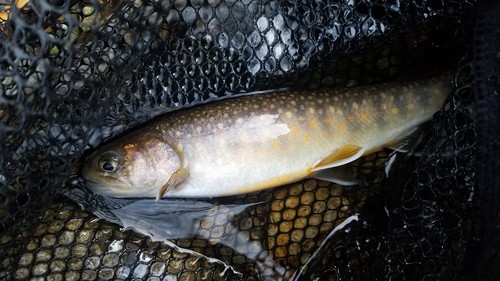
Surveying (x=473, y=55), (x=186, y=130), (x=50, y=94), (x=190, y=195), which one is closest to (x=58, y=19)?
(x=50, y=94)

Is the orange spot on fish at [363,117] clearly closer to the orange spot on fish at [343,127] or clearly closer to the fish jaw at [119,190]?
the orange spot on fish at [343,127]

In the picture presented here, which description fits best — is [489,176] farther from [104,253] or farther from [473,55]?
[104,253]

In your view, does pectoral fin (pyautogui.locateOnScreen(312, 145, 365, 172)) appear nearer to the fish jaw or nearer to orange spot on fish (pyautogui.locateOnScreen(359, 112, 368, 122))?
orange spot on fish (pyautogui.locateOnScreen(359, 112, 368, 122))

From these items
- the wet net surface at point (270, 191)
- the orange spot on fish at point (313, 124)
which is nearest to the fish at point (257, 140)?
the orange spot on fish at point (313, 124)

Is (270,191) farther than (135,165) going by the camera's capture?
Yes

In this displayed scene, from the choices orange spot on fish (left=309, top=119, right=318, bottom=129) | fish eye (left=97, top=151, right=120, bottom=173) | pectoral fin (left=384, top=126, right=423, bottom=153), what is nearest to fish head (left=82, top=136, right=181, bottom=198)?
fish eye (left=97, top=151, right=120, bottom=173)

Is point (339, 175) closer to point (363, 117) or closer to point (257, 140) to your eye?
point (363, 117)

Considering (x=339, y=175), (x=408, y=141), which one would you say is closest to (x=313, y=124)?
(x=339, y=175)
